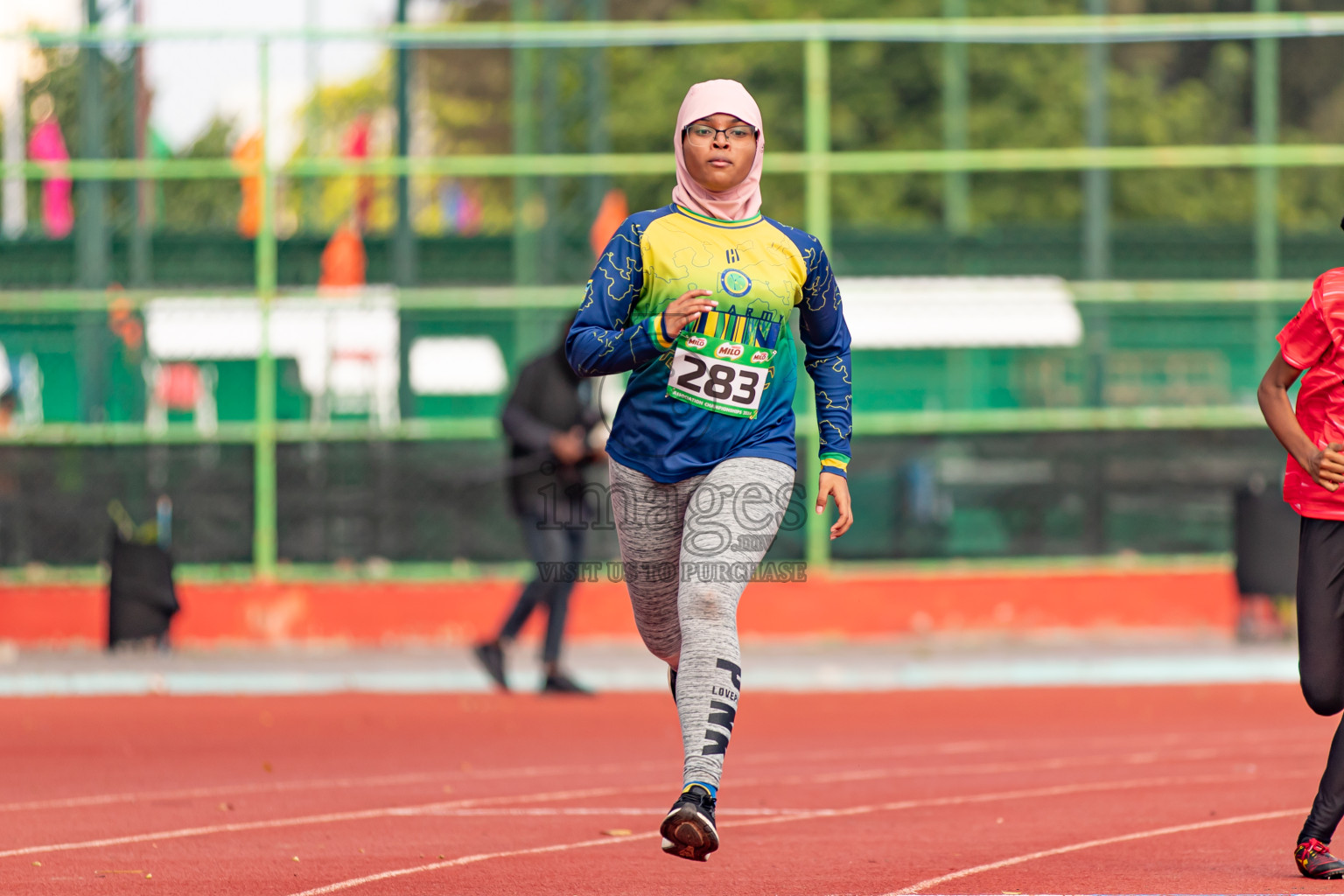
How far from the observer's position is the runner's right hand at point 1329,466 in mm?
5598

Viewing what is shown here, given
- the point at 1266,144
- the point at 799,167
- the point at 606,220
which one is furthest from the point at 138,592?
the point at 1266,144

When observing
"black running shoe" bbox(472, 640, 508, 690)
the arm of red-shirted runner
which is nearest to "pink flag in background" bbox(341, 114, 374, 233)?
"black running shoe" bbox(472, 640, 508, 690)

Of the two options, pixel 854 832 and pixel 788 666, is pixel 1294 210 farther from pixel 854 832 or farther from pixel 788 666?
pixel 854 832

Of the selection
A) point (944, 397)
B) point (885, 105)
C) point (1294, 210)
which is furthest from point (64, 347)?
point (1294, 210)

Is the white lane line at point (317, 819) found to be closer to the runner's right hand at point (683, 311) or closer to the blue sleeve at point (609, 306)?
the blue sleeve at point (609, 306)

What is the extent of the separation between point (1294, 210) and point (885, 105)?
7.75 metres

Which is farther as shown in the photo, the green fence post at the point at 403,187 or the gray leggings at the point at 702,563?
the green fence post at the point at 403,187

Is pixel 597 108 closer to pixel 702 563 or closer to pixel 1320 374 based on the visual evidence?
pixel 702 563

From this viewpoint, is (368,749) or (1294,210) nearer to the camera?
(368,749)

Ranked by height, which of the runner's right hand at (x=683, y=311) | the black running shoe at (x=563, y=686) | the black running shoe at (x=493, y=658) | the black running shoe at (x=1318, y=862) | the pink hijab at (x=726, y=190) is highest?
the pink hijab at (x=726, y=190)

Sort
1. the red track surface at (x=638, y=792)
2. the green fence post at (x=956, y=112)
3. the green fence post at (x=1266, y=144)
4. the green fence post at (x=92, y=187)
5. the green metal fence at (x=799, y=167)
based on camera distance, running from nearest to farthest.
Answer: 1. the red track surface at (x=638, y=792)
2. the green metal fence at (x=799, y=167)
3. the green fence post at (x=92, y=187)
4. the green fence post at (x=1266, y=144)
5. the green fence post at (x=956, y=112)

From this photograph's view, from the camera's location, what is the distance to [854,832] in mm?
6980

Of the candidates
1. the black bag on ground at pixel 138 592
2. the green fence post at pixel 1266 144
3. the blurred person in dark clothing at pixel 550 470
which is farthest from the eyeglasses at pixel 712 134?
the green fence post at pixel 1266 144

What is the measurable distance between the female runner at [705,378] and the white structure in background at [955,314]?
8880 mm
